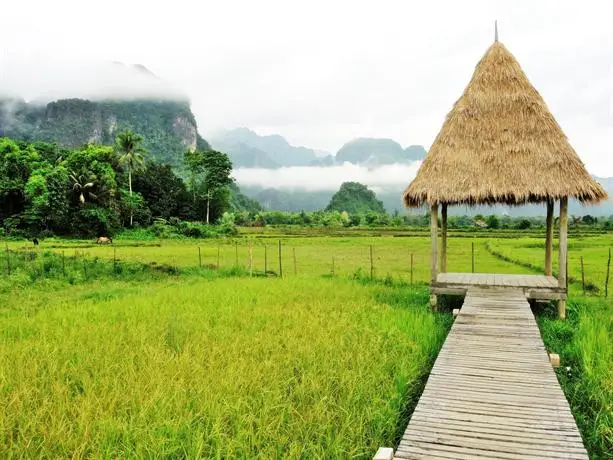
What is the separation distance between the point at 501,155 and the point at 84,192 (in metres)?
29.3

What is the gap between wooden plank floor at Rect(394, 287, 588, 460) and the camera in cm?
305

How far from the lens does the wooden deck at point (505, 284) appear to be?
7801 mm

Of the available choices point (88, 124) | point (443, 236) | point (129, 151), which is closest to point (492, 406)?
point (443, 236)

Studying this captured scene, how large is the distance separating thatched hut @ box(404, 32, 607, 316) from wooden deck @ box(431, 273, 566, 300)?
152 mm

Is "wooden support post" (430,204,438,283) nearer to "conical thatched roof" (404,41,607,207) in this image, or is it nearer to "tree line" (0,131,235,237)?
"conical thatched roof" (404,41,607,207)

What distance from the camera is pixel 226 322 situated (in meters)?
6.68

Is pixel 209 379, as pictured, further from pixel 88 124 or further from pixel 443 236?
pixel 88 124

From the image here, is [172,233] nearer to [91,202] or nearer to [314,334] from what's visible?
[91,202]

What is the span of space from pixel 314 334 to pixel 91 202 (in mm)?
29533

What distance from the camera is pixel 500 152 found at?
26.5 ft

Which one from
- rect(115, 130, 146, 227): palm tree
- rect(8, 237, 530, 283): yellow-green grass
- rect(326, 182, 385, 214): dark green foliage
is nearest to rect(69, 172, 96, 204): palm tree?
rect(8, 237, 530, 283): yellow-green grass

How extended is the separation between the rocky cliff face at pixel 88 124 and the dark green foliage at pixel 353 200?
30.9 m

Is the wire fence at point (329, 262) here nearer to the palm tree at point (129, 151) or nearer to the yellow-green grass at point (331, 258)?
the yellow-green grass at point (331, 258)

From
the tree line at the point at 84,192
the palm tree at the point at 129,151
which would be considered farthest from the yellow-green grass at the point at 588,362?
the palm tree at the point at 129,151
